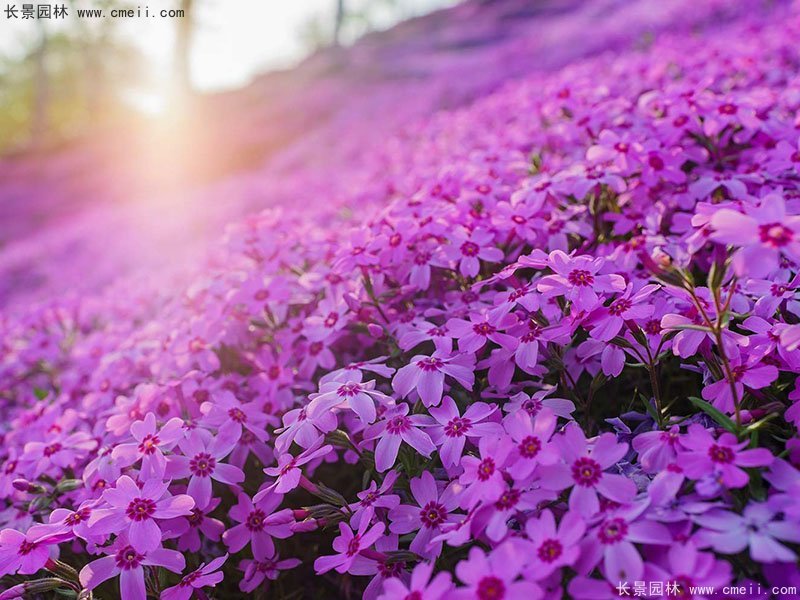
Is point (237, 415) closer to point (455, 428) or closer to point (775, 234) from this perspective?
point (455, 428)

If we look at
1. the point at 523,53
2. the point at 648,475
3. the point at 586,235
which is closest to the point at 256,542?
the point at 648,475

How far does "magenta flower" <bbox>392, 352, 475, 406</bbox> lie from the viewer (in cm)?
199

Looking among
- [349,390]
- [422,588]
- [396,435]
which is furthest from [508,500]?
[349,390]

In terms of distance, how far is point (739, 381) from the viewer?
1.81 meters

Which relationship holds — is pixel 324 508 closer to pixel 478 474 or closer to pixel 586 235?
pixel 478 474

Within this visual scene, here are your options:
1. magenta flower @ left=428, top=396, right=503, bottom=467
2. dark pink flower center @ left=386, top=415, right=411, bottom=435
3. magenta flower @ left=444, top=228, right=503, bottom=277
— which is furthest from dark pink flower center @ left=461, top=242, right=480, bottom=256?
dark pink flower center @ left=386, top=415, right=411, bottom=435

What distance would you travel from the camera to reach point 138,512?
Result: 1.91 m

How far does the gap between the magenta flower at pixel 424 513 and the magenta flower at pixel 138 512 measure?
67 cm

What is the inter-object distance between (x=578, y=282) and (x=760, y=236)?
0.63 m

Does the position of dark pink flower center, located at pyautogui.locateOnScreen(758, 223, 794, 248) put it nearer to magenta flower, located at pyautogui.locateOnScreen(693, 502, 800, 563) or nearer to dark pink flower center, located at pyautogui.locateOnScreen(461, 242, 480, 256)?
magenta flower, located at pyautogui.locateOnScreen(693, 502, 800, 563)

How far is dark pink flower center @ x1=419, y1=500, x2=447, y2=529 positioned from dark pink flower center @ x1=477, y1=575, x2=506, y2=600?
43 cm

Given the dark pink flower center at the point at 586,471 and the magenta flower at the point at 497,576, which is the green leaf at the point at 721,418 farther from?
the magenta flower at the point at 497,576

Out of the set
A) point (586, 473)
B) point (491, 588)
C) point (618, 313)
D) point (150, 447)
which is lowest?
point (150, 447)

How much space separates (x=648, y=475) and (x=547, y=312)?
66cm
